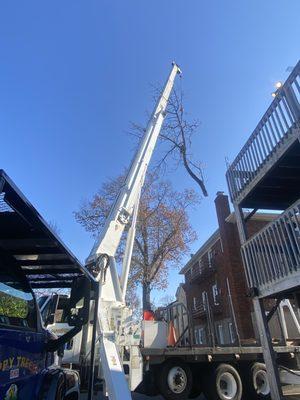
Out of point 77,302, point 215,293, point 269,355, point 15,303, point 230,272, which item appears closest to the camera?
point 15,303

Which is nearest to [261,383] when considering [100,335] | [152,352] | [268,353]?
[152,352]

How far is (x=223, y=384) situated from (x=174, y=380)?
1544mm

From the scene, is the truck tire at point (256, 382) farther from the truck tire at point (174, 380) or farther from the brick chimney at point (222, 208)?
the brick chimney at point (222, 208)

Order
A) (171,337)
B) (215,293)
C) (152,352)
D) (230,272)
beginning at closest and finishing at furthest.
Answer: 1. (152,352)
2. (171,337)
3. (230,272)
4. (215,293)

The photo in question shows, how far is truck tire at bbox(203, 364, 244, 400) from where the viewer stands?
30.2 feet

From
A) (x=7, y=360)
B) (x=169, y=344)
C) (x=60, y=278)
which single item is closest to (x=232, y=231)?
(x=169, y=344)

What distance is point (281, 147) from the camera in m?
6.60

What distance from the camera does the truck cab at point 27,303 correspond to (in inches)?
95.6

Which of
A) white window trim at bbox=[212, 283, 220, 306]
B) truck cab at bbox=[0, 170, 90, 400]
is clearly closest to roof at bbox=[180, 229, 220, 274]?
white window trim at bbox=[212, 283, 220, 306]

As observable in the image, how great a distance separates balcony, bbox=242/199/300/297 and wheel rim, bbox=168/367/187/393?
11.5 ft

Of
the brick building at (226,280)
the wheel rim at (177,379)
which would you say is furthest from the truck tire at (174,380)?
the brick building at (226,280)

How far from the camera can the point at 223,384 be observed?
9.61 m

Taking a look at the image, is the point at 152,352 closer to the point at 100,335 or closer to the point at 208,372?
the point at 208,372

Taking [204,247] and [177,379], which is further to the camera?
[204,247]
